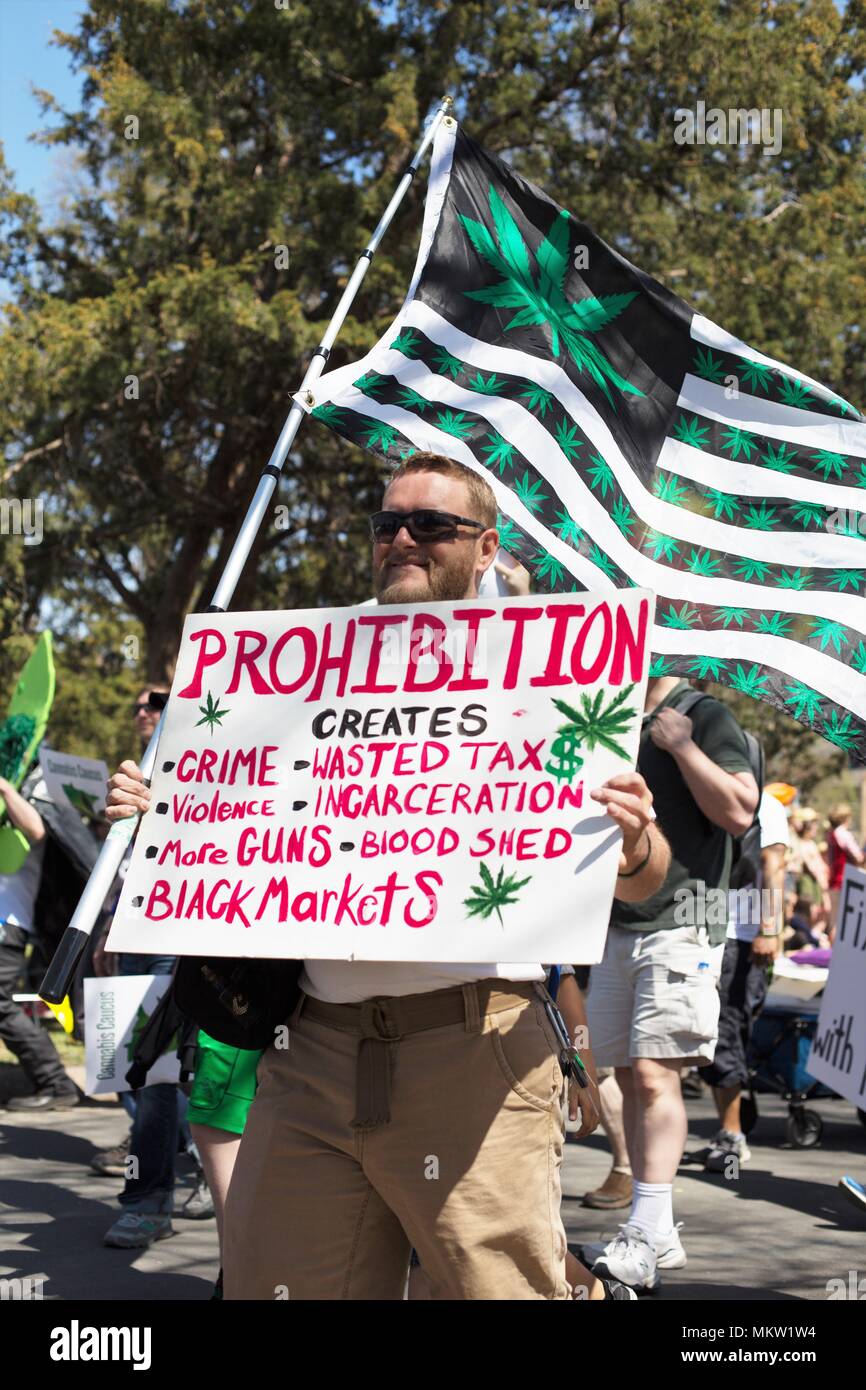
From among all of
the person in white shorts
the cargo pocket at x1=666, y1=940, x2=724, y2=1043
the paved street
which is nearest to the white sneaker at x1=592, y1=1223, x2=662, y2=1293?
the person in white shorts

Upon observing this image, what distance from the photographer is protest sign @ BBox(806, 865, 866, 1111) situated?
5230mm

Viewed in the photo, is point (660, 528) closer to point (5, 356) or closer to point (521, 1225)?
point (521, 1225)

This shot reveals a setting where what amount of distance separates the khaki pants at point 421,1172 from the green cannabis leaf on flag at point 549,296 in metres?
2.64

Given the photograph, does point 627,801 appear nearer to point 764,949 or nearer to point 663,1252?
point 663,1252

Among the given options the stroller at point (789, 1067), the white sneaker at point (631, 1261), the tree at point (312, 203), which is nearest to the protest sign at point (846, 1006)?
the white sneaker at point (631, 1261)

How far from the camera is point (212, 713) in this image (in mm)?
2912

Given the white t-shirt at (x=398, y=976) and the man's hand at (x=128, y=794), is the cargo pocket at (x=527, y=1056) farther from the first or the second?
the man's hand at (x=128, y=794)

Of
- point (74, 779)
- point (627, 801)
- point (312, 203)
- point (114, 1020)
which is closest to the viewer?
point (627, 801)

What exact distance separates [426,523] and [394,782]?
54 cm

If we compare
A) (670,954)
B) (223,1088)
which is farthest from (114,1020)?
(670,954)

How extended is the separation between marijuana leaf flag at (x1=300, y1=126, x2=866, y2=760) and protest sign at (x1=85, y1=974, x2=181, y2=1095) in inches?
95.7

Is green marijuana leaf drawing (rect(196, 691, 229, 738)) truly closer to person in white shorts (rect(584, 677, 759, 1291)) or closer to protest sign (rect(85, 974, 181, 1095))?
person in white shorts (rect(584, 677, 759, 1291))

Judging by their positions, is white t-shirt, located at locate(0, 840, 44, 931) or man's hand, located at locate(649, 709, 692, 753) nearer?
man's hand, located at locate(649, 709, 692, 753)
